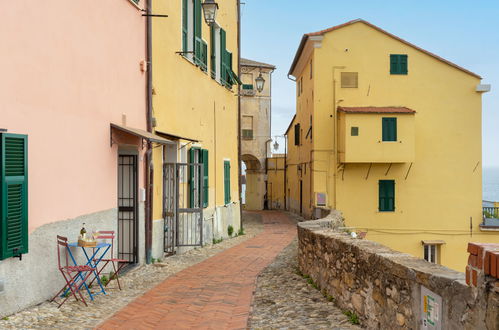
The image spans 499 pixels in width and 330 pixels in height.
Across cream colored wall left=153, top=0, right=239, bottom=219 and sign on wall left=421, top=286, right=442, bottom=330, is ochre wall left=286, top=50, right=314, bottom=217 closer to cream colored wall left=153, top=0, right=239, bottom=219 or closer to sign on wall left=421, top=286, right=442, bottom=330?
cream colored wall left=153, top=0, right=239, bottom=219

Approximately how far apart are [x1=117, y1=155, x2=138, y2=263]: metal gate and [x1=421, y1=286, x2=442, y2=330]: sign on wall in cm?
644

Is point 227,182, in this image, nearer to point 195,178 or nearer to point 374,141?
point 195,178

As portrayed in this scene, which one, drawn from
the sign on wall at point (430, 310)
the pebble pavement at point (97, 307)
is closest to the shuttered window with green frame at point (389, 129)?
the pebble pavement at point (97, 307)

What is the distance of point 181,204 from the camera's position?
1230 cm

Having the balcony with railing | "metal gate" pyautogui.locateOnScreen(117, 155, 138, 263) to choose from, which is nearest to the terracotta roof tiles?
the balcony with railing

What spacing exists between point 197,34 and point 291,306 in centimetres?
841

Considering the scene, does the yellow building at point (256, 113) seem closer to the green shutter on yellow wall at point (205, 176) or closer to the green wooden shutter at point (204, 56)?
the green wooden shutter at point (204, 56)

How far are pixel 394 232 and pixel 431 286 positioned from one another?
19452 millimetres

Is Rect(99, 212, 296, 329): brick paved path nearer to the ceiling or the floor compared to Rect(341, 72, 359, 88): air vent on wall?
nearer to the floor

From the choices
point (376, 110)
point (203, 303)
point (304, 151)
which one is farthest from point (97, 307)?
point (304, 151)

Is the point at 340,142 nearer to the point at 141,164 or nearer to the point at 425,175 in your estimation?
the point at 425,175

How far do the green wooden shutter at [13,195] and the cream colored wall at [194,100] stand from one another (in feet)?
15.2

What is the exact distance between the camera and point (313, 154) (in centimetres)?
2284

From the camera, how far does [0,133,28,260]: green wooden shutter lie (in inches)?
224
